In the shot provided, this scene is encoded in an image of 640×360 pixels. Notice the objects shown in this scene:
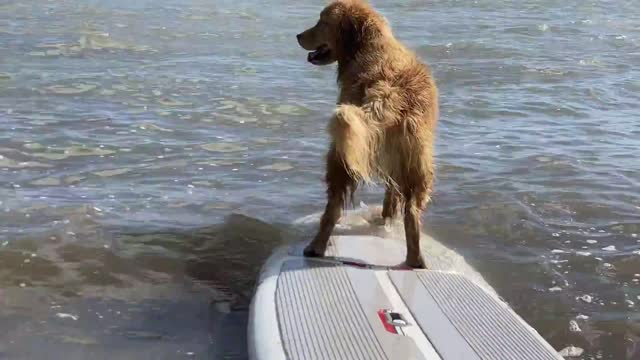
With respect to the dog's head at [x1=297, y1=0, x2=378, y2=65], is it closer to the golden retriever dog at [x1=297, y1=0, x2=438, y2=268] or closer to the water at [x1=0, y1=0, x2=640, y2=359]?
the golden retriever dog at [x1=297, y1=0, x2=438, y2=268]

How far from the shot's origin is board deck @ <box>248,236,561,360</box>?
3.38 meters

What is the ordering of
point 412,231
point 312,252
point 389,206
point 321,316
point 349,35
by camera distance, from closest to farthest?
point 321,316, point 412,231, point 312,252, point 349,35, point 389,206

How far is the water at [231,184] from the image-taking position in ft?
14.5

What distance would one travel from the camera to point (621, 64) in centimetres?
1217

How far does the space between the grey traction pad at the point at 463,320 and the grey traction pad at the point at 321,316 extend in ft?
0.91

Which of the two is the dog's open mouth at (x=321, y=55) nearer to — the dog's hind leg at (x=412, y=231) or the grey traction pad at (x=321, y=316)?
the dog's hind leg at (x=412, y=231)

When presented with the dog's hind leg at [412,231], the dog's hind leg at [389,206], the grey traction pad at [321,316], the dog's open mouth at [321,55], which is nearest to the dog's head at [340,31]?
the dog's open mouth at [321,55]

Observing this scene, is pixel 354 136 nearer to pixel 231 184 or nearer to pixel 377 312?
pixel 377 312

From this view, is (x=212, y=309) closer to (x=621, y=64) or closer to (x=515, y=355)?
(x=515, y=355)

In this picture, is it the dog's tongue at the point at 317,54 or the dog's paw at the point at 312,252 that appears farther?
the dog's tongue at the point at 317,54

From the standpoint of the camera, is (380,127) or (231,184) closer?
(380,127)

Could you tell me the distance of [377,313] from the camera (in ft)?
12.2

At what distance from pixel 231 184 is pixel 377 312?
9.74 feet

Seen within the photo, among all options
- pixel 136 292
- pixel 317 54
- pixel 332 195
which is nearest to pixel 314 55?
pixel 317 54
